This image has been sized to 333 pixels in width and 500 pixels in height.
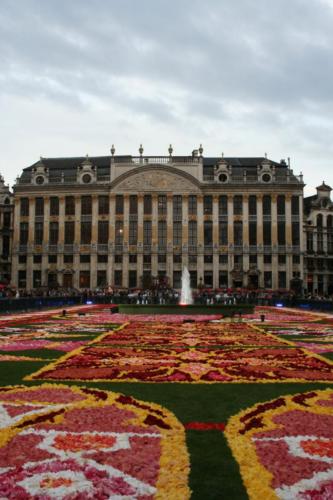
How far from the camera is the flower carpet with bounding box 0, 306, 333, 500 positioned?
326cm

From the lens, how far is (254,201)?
58.5 m

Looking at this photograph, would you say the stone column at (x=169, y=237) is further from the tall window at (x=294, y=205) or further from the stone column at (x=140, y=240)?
the tall window at (x=294, y=205)

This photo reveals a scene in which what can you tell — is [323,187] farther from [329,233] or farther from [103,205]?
[103,205]

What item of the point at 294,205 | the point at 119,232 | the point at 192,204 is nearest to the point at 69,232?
the point at 119,232

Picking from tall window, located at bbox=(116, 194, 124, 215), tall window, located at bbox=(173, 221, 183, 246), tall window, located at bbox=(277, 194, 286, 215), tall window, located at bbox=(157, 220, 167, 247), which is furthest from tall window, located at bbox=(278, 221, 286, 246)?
tall window, located at bbox=(116, 194, 124, 215)

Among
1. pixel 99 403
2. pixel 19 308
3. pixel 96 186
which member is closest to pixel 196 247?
pixel 96 186

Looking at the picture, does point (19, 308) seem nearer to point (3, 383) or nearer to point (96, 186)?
point (3, 383)

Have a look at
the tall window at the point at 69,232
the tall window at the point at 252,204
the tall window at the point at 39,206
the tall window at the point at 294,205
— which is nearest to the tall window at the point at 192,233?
the tall window at the point at 252,204

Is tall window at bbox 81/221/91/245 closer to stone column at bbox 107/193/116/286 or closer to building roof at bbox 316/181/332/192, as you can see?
stone column at bbox 107/193/116/286

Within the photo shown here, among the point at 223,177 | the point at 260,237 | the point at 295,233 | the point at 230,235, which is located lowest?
the point at 260,237

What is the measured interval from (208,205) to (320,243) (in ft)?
54.2

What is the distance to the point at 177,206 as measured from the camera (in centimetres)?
5825

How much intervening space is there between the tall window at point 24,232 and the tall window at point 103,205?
10.0 m

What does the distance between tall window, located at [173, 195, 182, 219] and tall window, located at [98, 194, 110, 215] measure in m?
8.50
